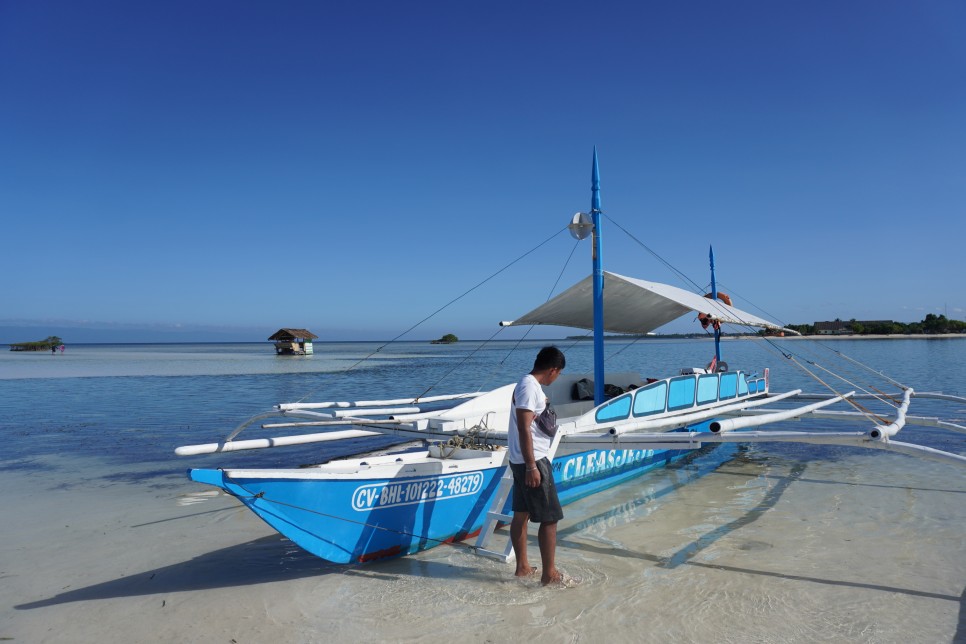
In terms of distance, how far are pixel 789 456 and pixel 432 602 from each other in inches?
370

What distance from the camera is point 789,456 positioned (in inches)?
454

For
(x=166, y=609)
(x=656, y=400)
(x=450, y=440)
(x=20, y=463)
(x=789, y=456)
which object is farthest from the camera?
(x=789, y=456)

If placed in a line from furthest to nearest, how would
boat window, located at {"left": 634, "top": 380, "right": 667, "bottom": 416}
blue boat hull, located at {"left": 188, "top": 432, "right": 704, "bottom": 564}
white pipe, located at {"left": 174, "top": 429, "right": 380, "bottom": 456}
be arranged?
boat window, located at {"left": 634, "top": 380, "right": 667, "bottom": 416}, white pipe, located at {"left": 174, "top": 429, "right": 380, "bottom": 456}, blue boat hull, located at {"left": 188, "top": 432, "right": 704, "bottom": 564}

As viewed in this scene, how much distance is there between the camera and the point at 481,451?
21.7 feet

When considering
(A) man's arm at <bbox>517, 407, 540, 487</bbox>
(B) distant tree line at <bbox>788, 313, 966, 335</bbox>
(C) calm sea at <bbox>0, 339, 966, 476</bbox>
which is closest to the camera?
(A) man's arm at <bbox>517, 407, 540, 487</bbox>

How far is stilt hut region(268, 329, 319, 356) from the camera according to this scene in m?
57.1

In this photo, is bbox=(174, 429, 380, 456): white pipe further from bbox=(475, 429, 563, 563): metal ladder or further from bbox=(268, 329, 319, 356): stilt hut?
bbox=(268, 329, 319, 356): stilt hut

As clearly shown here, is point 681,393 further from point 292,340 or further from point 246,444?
point 292,340

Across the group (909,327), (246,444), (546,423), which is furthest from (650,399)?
(909,327)

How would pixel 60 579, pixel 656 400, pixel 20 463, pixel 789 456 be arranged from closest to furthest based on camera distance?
pixel 60 579, pixel 656 400, pixel 20 463, pixel 789 456

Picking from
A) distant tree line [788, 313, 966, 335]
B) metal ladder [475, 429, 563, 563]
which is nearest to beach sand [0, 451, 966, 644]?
metal ladder [475, 429, 563, 563]

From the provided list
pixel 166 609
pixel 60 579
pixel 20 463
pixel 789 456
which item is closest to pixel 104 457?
pixel 20 463

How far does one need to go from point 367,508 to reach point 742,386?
8.60 meters

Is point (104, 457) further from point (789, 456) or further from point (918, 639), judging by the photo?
point (789, 456)
